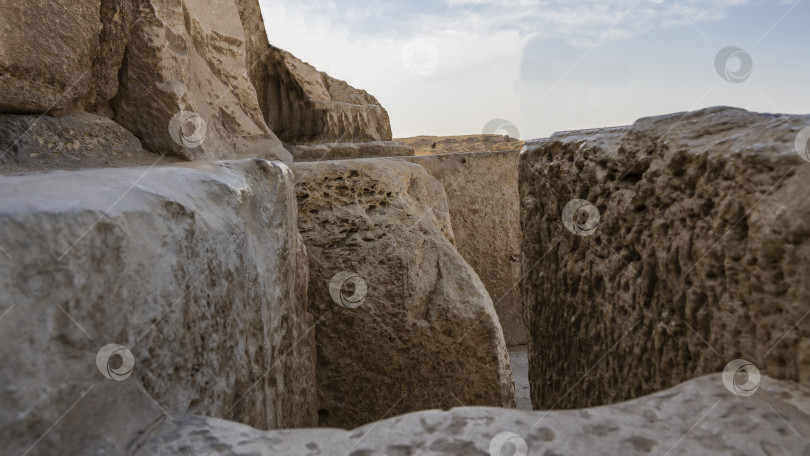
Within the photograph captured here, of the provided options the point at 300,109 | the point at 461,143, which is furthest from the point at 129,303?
the point at 461,143

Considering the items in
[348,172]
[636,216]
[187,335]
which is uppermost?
[348,172]

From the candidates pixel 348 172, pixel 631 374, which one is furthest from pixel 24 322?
pixel 348 172

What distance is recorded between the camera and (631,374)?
1.44 m

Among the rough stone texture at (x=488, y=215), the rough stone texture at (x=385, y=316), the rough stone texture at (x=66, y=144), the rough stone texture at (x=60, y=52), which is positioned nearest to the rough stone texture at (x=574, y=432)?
the rough stone texture at (x=66, y=144)

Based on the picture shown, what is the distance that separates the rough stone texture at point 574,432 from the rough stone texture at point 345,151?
122 inches

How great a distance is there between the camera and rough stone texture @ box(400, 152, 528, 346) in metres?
5.36

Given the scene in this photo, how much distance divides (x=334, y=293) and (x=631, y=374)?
138cm

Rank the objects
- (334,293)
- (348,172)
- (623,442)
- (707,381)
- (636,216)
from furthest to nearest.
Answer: (348,172) → (334,293) → (636,216) → (707,381) → (623,442)

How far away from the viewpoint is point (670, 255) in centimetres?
128

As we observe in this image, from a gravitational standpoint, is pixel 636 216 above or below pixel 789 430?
above

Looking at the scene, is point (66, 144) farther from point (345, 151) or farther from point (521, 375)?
point (521, 375)

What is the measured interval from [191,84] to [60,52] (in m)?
0.68

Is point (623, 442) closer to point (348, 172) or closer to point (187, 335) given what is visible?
point (187, 335)

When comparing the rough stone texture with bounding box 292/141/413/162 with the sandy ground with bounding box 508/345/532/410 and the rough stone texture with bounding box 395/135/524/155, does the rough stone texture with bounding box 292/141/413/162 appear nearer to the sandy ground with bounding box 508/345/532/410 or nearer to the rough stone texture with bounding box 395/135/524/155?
the sandy ground with bounding box 508/345/532/410
